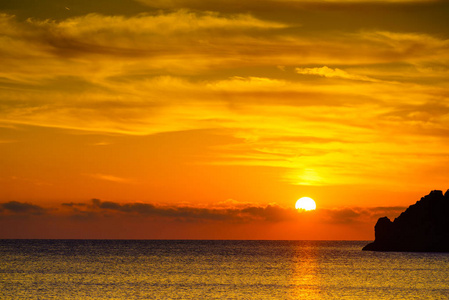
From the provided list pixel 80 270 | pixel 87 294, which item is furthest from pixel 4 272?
pixel 87 294

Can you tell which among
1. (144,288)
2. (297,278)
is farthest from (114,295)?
(297,278)

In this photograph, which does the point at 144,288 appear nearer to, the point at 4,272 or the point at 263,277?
the point at 263,277

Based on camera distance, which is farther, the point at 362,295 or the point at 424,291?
the point at 424,291

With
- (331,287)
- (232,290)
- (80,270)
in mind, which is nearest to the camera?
(232,290)

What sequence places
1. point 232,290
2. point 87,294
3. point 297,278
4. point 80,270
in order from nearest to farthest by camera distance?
point 87,294, point 232,290, point 297,278, point 80,270

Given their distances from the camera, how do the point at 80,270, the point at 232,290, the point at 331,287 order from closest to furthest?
the point at 232,290 → the point at 331,287 → the point at 80,270

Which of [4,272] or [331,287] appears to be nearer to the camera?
[331,287]

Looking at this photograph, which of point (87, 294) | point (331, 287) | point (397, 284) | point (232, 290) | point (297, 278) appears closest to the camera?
point (87, 294)

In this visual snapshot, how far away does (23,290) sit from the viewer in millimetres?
79000

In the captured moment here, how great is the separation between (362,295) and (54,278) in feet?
153

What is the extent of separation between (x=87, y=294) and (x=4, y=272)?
3856 cm

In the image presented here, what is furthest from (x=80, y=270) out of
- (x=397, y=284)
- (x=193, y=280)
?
(x=397, y=284)

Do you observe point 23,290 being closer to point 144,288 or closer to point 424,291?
point 144,288

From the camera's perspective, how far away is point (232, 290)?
81.3m
